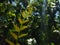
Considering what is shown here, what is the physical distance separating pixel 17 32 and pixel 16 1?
12.0m

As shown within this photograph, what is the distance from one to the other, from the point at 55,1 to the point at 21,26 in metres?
13.7

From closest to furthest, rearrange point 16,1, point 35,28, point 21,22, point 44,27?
point 21,22 < point 44,27 < point 35,28 < point 16,1

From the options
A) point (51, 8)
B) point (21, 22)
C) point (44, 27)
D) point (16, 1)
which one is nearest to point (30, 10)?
point (21, 22)

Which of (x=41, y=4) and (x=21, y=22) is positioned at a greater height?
(x=21, y=22)

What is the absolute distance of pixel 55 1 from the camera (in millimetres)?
14508

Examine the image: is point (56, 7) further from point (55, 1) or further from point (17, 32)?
point (17, 32)

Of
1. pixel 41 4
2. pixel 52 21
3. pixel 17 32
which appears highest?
pixel 17 32

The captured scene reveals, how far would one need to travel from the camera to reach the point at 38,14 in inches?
532

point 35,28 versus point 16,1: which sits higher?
point 16,1

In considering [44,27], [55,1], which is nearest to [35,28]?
[44,27]

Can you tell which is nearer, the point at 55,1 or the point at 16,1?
the point at 16,1

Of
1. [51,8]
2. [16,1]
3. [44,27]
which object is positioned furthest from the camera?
[51,8]

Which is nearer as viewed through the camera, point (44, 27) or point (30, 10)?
point (30, 10)

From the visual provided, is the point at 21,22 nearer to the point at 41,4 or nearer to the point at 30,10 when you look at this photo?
the point at 30,10
